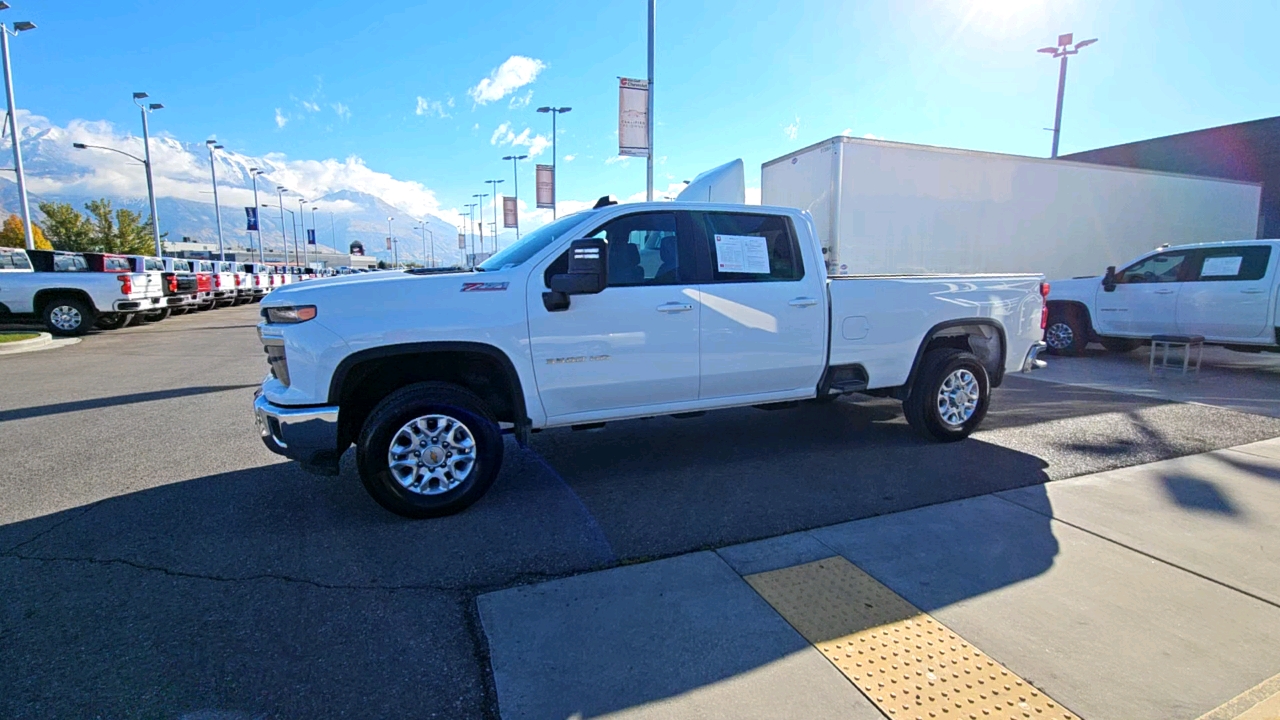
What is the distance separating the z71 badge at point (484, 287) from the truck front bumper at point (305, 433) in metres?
1.04

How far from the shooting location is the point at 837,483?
440 cm

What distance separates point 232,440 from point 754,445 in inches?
185

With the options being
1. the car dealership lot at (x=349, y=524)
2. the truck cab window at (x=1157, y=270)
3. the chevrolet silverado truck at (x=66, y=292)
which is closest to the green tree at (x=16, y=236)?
the chevrolet silverado truck at (x=66, y=292)

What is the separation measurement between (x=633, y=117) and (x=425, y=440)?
1152 cm

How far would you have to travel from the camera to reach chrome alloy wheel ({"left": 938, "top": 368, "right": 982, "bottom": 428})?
535 centimetres

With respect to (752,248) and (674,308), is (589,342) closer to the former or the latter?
(674,308)

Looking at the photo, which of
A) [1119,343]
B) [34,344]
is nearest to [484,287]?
[1119,343]

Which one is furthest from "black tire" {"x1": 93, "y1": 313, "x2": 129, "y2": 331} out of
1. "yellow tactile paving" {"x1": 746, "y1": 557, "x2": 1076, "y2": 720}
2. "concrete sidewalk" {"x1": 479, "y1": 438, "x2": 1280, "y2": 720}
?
"yellow tactile paving" {"x1": 746, "y1": 557, "x2": 1076, "y2": 720}

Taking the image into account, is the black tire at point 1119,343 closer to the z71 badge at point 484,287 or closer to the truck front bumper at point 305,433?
the z71 badge at point 484,287

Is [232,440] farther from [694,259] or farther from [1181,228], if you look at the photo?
[1181,228]

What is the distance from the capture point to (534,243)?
4395 millimetres

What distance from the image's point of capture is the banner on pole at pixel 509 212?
110 ft

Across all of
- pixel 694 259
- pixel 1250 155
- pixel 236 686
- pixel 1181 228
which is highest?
pixel 1250 155

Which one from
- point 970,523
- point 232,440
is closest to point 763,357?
point 970,523
